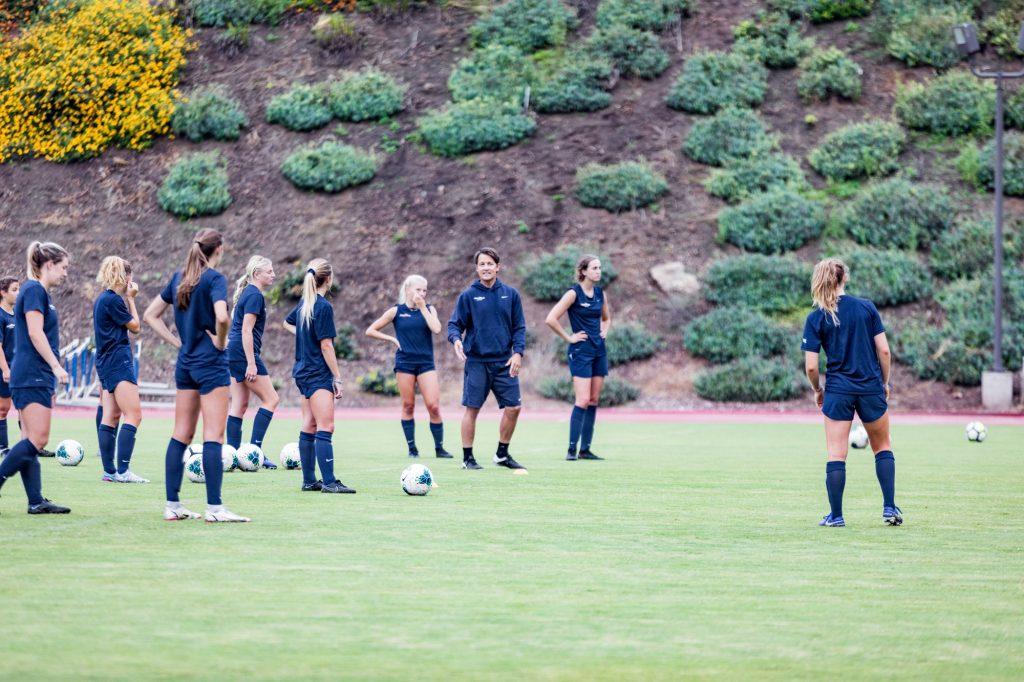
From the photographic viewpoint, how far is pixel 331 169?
38188 mm

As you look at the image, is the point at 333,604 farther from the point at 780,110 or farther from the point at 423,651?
the point at 780,110

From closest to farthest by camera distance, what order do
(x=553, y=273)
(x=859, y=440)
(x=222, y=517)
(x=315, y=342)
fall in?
(x=222, y=517) < (x=315, y=342) < (x=859, y=440) < (x=553, y=273)

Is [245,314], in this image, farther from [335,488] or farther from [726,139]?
[726,139]

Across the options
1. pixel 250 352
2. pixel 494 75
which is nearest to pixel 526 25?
pixel 494 75

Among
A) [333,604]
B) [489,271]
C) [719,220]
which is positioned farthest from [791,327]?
[333,604]

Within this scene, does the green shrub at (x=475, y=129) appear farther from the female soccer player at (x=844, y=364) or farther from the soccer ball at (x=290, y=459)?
the female soccer player at (x=844, y=364)

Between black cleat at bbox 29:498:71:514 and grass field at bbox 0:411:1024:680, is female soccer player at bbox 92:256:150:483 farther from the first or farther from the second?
black cleat at bbox 29:498:71:514

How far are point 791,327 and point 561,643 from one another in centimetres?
2652

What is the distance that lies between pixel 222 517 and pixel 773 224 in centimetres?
2641

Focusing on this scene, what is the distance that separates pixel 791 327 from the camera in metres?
31.3

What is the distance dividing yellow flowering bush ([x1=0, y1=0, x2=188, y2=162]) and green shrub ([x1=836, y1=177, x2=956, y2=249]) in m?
21.5

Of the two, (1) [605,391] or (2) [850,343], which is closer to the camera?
(2) [850,343]

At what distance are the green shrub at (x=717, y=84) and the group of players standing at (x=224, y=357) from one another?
24.5 metres

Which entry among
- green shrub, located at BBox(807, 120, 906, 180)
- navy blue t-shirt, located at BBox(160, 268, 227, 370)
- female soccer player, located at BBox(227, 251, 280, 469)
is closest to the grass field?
navy blue t-shirt, located at BBox(160, 268, 227, 370)
